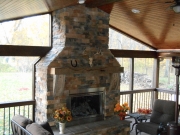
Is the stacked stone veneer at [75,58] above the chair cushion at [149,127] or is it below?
above

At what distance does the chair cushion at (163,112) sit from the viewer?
19.0ft

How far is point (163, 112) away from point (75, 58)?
277 centimetres

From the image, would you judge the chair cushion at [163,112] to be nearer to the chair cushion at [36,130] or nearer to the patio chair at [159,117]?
the patio chair at [159,117]

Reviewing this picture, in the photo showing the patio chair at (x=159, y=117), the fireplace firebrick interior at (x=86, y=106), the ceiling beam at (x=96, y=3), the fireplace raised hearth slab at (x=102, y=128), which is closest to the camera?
the ceiling beam at (x=96, y=3)

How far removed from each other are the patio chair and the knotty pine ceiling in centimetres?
216

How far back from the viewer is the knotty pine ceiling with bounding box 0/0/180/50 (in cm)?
457

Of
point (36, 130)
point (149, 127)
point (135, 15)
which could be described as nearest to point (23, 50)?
point (36, 130)

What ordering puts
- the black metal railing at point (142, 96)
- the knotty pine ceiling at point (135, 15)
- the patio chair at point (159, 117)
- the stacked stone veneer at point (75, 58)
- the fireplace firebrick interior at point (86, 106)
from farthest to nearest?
the black metal railing at point (142, 96), the fireplace firebrick interior at point (86, 106), the patio chair at point (159, 117), the stacked stone veneer at point (75, 58), the knotty pine ceiling at point (135, 15)

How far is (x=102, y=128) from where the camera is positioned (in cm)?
554

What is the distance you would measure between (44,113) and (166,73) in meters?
5.06

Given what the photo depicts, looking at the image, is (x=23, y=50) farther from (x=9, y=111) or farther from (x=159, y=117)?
(x=159, y=117)

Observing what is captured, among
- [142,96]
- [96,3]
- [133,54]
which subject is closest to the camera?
[96,3]

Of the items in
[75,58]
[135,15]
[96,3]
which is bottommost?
[75,58]

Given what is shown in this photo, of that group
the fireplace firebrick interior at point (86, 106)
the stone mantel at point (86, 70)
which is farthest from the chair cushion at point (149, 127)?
the stone mantel at point (86, 70)
